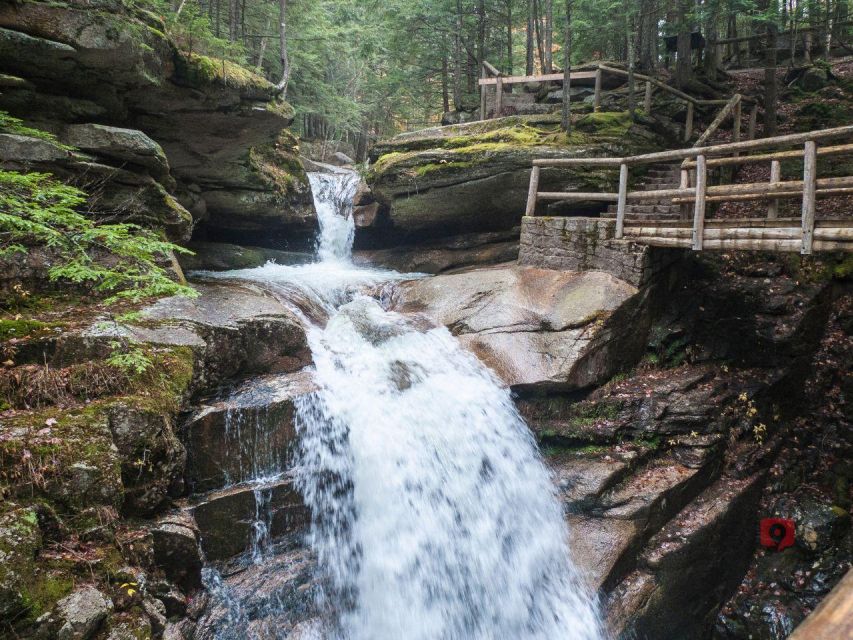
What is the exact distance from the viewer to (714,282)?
9391mm

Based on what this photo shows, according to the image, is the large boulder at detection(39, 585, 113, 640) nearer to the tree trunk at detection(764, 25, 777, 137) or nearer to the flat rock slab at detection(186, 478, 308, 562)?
the flat rock slab at detection(186, 478, 308, 562)

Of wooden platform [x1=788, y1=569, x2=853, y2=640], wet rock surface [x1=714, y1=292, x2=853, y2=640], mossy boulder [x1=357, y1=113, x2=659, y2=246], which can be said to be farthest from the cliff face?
wet rock surface [x1=714, y1=292, x2=853, y2=640]

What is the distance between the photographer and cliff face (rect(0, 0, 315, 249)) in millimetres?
6473

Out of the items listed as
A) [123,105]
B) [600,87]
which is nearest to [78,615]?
[123,105]

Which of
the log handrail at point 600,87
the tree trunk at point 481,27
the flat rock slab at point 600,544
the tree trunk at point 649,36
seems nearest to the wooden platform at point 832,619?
the flat rock slab at point 600,544

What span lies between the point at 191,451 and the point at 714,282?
30.4ft

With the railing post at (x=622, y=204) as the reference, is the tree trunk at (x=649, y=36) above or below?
above

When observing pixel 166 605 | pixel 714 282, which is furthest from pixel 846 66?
pixel 166 605

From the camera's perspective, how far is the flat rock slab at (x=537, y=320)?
7652 mm

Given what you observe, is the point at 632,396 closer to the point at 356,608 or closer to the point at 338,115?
the point at 356,608

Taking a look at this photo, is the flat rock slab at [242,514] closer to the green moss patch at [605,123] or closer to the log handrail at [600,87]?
the green moss patch at [605,123]

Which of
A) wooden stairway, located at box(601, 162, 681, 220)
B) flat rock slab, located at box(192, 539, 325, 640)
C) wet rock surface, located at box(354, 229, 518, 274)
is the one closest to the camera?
flat rock slab, located at box(192, 539, 325, 640)

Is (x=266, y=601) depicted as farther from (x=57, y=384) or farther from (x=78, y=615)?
(x=57, y=384)

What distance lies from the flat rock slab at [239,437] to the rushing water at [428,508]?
0.77ft
